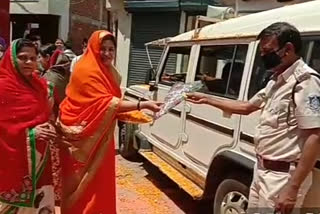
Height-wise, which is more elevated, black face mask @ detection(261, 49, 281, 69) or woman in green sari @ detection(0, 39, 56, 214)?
black face mask @ detection(261, 49, 281, 69)

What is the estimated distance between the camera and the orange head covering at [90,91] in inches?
155

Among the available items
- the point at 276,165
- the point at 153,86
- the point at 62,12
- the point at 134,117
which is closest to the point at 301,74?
the point at 276,165

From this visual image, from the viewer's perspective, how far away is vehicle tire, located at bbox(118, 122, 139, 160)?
767cm

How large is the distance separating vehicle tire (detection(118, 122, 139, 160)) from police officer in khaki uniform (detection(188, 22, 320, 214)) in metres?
4.71

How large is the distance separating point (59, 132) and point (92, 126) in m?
0.27

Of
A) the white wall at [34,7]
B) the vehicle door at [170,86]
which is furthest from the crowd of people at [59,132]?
the white wall at [34,7]

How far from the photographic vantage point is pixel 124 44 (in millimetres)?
14469

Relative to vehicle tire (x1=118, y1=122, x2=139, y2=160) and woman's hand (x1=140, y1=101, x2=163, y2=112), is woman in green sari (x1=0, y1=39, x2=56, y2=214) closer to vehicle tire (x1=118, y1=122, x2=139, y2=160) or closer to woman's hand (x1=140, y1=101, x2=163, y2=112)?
woman's hand (x1=140, y1=101, x2=163, y2=112)

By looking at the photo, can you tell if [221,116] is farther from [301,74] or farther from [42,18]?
[42,18]

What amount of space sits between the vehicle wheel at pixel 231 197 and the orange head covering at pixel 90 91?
1153 mm

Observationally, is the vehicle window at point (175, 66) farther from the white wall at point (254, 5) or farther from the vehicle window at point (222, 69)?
the white wall at point (254, 5)

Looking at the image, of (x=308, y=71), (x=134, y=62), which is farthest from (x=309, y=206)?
(x=134, y=62)

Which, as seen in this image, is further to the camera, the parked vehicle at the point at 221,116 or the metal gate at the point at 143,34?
the metal gate at the point at 143,34

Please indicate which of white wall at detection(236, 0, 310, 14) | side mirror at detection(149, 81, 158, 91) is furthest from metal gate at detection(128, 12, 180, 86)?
side mirror at detection(149, 81, 158, 91)
